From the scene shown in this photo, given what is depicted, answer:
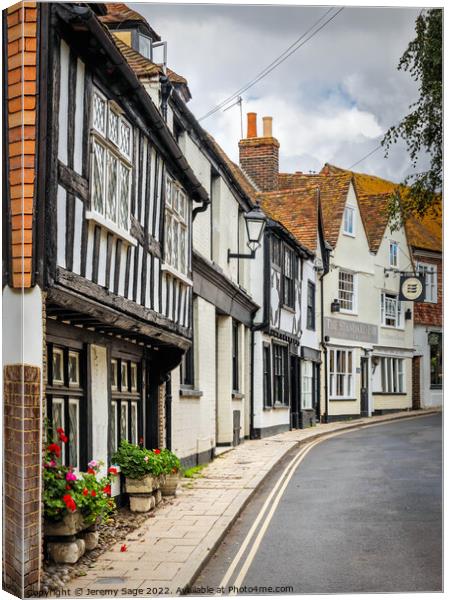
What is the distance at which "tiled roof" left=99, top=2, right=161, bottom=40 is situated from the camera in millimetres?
8008

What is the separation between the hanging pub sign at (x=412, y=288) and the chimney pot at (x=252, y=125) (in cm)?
222

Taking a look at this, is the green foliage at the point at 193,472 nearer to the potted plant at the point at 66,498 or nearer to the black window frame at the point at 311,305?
the potted plant at the point at 66,498

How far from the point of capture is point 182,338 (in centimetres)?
1152

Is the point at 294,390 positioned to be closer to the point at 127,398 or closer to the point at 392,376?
the point at 392,376

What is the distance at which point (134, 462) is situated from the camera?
387 inches

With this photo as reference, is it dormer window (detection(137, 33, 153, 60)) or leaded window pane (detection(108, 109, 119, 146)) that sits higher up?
dormer window (detection(137, 33, 153, 60))

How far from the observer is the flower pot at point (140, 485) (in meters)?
9.85

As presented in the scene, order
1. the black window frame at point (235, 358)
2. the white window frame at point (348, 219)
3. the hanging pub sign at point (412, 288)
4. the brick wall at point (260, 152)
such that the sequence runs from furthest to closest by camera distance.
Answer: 1. the black window frame at point (235, 358)
2. the white window frame at point (348, 219)
3. the hanging pub sign at point (412, 288)
4. the brick wall at point (260, 152)

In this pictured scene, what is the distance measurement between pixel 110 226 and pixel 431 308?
316cm

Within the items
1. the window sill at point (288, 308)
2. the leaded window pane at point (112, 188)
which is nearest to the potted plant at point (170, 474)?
the leaded window pane at point (112, 188)

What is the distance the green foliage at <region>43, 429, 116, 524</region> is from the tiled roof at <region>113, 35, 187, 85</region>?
12.9ft

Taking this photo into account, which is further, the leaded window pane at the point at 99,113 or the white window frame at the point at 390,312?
the white window frame at the point at 390,312

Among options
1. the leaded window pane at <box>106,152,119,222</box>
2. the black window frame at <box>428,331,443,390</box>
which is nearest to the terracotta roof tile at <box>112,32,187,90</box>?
the leaded window pane at <box>106,152,119,222</box>

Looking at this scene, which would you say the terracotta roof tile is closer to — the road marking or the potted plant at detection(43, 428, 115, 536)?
the potted plant at detection(43, 428, 115, 536)
